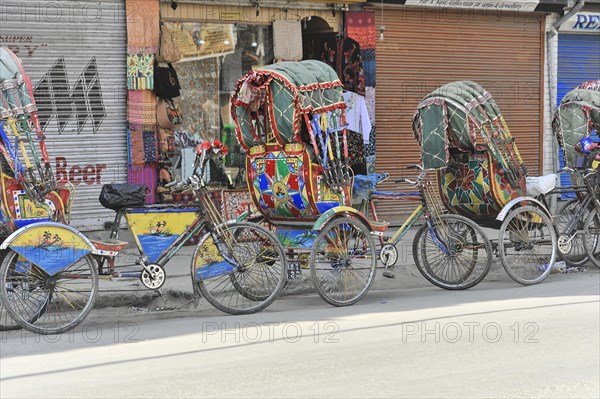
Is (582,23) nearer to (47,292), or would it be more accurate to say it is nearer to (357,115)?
(357,115)

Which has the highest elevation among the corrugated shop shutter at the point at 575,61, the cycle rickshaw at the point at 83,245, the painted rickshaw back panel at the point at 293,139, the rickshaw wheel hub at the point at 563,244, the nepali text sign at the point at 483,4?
the nepali text sign at the point at 483,4

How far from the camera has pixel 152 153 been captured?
13094mm

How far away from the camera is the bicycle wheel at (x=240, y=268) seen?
8.45m

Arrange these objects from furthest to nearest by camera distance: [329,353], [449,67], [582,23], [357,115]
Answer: [582,23] → [449,67] → [357,115] → [329,353]

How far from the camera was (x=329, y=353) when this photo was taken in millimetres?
6836

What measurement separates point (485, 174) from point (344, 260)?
2.02m

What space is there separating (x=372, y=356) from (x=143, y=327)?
2.23 meters

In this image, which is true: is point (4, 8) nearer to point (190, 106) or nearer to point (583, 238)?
point (190, 106)

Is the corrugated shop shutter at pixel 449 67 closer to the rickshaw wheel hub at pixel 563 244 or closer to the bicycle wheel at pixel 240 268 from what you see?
the rickshaw wheel hub at pixel 563 244

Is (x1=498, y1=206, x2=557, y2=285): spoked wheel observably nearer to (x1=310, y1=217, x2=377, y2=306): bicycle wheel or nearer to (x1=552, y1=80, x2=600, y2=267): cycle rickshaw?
(x1=552, y1=80, x2=600, y2=267): cycle rickshaw

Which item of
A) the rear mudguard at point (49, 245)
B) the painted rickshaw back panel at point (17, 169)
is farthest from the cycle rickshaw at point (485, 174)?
the painted rickshaw back panel at point (17, 169)

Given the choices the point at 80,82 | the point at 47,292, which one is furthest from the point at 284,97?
the point at 80,82

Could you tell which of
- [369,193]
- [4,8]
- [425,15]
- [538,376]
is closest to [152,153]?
[4,8]

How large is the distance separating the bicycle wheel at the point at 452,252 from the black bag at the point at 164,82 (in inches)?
185
